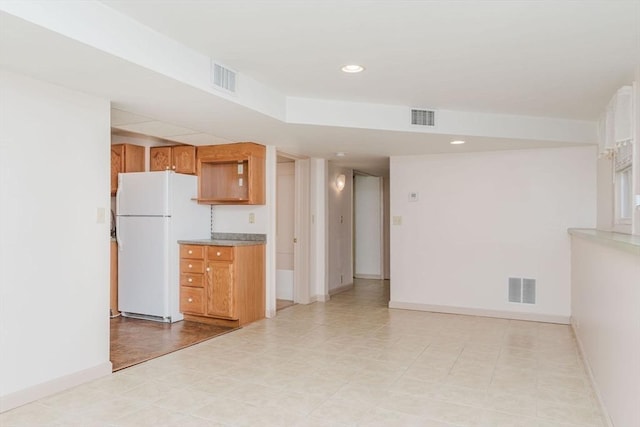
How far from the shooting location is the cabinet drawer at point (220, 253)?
4.79m

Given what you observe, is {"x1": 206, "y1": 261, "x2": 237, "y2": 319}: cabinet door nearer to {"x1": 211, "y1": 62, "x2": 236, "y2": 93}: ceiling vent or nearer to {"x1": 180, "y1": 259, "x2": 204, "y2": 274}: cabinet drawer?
{"x1": 180, "y1": 259, "x2": 204, "y2": 274}: cabinet drawer

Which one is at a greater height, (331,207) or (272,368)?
(331,207)

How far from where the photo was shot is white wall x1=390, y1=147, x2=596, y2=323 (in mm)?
5051

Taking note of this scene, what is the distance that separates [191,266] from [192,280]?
16 cm

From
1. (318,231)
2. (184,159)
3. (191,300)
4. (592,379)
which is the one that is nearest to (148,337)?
(191,300)

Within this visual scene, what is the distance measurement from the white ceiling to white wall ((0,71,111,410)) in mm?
231

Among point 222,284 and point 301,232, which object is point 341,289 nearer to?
point 301,232

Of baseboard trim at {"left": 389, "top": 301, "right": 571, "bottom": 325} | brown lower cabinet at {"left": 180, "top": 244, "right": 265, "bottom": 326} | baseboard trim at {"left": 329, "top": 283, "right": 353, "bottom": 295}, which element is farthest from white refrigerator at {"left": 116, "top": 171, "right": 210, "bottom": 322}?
baseboard trim at {"left": 389, "top": 301, "right": 571, "bottom": 325}

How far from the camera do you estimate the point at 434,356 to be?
12.4ft

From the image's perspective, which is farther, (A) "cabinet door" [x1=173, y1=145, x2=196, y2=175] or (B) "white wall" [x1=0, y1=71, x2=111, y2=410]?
(A) "cabinet door" [x1=173, y1=145, x2=196, y2=175]

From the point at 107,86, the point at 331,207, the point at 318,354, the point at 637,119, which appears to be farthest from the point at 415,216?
the point at 107,86

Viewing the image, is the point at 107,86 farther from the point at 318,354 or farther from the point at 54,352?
the point at 318,354

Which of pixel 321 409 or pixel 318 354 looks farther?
pixel 318 354

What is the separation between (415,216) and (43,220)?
13.9 ft
